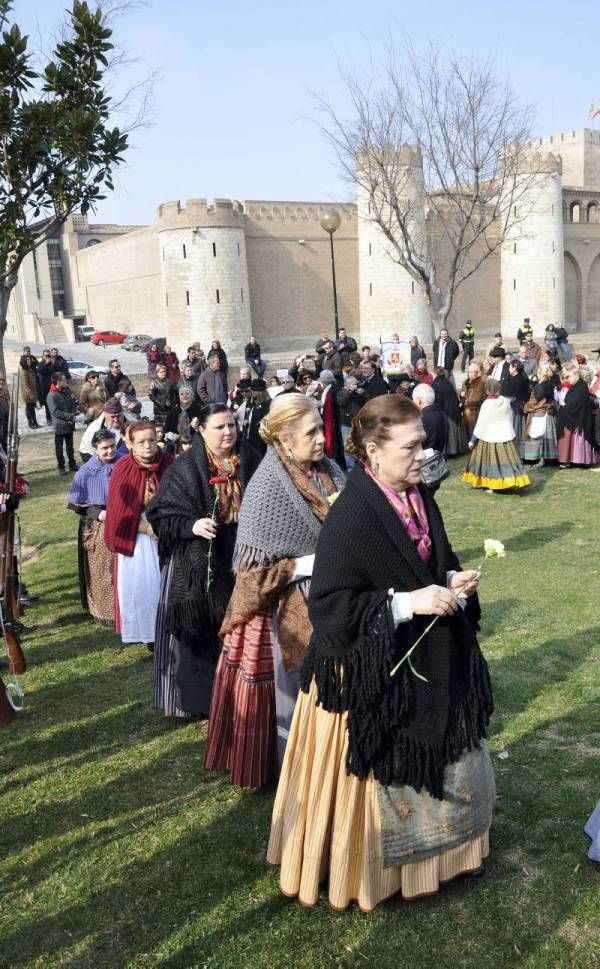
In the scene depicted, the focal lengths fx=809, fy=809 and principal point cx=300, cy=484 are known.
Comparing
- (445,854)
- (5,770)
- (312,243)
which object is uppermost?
(312,243)

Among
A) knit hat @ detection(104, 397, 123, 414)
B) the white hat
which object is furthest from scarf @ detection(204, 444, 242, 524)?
the white hat

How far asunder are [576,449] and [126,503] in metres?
8.21

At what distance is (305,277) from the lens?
43.8 metres

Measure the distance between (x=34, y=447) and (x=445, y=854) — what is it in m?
14.9

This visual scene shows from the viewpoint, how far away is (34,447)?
1648 centimetres

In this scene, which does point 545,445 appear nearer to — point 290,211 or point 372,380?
point 372,380

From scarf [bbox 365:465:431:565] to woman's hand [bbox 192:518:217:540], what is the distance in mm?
1462

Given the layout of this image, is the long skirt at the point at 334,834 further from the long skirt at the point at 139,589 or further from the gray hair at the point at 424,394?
the gray hair at the point at 424,394

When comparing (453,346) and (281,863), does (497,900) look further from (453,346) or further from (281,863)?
(453,346)

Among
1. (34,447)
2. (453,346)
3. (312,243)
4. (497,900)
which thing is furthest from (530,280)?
(497,900)

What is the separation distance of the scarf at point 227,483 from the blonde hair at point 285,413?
34.9 inches

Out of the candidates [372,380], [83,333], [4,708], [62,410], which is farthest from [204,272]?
[4,708]

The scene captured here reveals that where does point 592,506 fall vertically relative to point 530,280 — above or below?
below

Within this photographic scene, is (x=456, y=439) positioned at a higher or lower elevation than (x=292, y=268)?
lower
